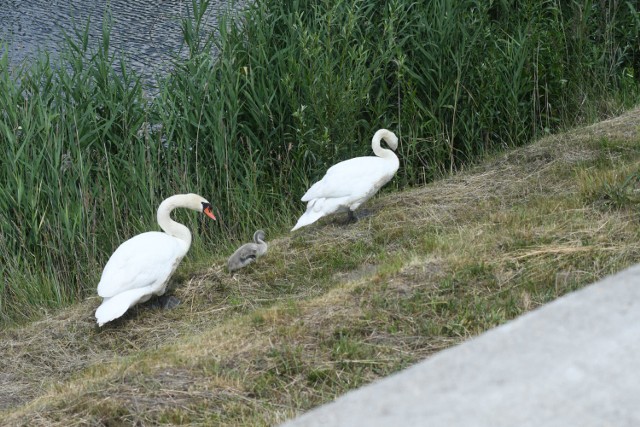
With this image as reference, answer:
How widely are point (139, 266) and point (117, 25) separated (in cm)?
795

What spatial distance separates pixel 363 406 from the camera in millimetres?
1314

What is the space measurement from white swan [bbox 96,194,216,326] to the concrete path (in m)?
4.17

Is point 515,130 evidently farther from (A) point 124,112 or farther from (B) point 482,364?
(B) point 482,364

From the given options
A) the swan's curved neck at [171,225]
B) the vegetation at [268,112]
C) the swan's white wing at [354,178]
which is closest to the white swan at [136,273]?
the swan's curved neck at [171,225]

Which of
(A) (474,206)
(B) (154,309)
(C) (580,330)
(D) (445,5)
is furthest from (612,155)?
(C) (580,330)

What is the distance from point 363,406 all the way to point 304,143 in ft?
20.1

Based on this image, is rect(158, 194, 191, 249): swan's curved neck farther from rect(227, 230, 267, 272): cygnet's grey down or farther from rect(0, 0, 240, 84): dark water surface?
→ rect(0, 0, 240, 84): dark water surface

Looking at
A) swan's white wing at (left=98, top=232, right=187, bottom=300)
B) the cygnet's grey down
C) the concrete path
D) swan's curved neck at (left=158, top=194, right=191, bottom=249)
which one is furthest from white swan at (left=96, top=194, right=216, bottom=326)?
the concrete path

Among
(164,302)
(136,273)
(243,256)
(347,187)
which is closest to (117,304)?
(136,273)

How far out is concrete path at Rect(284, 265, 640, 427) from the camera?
4.17 feet

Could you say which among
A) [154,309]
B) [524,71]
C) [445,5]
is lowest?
[154,309]

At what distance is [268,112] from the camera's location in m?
7.47

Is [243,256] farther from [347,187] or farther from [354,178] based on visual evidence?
[354,178]

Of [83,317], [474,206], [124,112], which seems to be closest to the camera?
[83,317]
